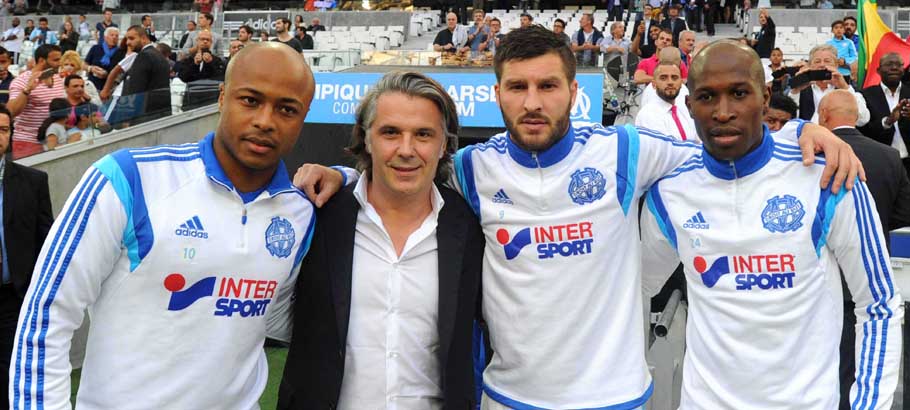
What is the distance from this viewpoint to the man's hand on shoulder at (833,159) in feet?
7.79

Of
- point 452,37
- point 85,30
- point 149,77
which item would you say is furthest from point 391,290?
point 85,30

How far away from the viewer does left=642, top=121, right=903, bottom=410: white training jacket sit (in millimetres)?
2391

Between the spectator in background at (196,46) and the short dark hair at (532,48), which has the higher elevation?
the short dark hair at (532,48)

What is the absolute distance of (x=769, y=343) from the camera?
7.98 feet

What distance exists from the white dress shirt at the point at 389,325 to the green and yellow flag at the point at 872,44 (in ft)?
28.7

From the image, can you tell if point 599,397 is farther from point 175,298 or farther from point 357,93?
point 357,93

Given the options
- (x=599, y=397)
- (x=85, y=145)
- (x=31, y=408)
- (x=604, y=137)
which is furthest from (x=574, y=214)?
(x=85, y=145)

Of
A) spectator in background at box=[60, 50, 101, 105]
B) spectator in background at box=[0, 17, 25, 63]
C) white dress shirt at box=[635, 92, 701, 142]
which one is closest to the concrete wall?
spectator in background at box=[60, 50, 101, 105]

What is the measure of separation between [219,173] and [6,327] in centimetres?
244

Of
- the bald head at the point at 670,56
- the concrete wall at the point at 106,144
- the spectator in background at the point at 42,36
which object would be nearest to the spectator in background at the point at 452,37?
the concrete wall at the point at 106,144

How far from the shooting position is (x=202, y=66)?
11.2 metres

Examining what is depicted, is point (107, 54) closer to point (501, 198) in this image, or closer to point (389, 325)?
point (501, 198)

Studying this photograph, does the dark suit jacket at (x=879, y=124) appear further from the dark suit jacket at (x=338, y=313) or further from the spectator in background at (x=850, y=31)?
the spectator in background at (x=850, y=31)

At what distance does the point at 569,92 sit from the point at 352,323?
101 cm
